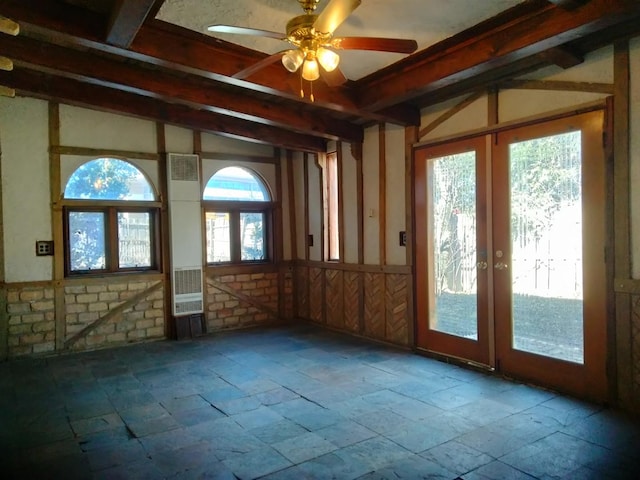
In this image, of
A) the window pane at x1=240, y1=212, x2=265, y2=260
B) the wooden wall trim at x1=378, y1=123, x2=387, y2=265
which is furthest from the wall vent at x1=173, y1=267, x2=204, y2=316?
the wooden wall trim at x1=378, y1=123, x2=387, y2=265

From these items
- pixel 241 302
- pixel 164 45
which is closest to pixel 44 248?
pixel 241 302

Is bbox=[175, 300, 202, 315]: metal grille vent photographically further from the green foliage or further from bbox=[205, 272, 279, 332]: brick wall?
the green foliage

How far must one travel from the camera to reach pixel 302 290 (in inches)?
277

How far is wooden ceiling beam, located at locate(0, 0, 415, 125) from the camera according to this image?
3.05 m

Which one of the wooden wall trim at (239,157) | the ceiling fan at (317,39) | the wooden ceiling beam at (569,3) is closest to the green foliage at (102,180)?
the wooden wall trim at (239,157)

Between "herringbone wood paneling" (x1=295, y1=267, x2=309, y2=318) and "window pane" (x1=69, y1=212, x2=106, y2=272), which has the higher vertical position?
"window pane" (x1=69, y1=212, x2=106, y2=272)

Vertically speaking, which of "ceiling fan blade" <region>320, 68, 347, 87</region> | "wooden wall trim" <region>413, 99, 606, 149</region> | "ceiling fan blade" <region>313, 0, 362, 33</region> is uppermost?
"ceiling fan blade" <region>313, 0, 362, 33</region>

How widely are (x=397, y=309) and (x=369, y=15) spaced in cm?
327

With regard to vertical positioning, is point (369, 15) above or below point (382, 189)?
above

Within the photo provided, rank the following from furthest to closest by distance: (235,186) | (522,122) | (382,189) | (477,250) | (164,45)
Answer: (235,186) < (382,189) < (477,250) < (522,122) < (164,45)

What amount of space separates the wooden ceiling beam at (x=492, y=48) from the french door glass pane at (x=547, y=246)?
89cm

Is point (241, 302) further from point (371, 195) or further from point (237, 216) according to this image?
point (371, 195)

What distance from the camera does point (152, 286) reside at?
19.4ft

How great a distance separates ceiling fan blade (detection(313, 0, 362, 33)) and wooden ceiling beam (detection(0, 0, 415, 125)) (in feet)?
4.30
